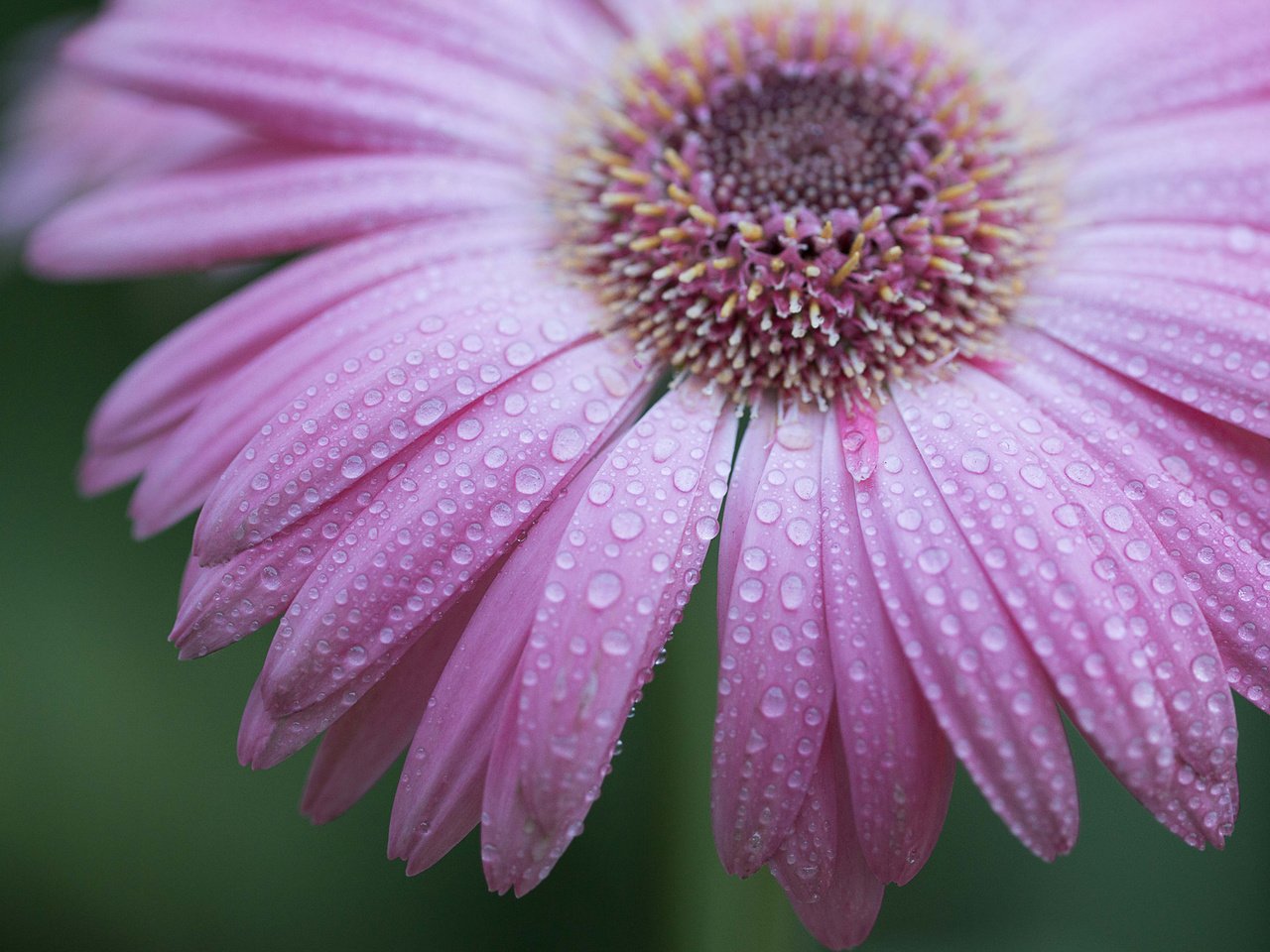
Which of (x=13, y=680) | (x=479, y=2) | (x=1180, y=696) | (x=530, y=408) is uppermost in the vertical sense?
(x=479, y=2)

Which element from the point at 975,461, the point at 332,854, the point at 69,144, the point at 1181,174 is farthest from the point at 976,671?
the point at 69,144

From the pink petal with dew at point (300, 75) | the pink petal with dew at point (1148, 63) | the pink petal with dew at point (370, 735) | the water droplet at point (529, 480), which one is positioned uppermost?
the pink petal with dew at point (1148, 63)

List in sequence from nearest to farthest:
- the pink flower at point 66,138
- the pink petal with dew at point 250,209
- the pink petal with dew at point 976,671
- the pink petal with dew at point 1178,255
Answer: the pink petal with dew at point 976,671 < the pink petal with dew at point 1178,255 < the pink petal with dew at point 250,209 < the pink flower at point 66,138

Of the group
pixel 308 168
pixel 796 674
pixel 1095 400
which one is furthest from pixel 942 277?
pixel 308 168

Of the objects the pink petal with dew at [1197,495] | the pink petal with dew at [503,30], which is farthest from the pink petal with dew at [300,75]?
the pink petal with dew at [1197,495]

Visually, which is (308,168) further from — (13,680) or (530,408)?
(13,680)

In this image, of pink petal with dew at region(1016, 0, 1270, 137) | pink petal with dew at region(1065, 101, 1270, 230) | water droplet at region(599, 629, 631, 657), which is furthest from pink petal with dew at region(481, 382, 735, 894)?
pink petal with dew at region(1016, 0, 1270, 137)

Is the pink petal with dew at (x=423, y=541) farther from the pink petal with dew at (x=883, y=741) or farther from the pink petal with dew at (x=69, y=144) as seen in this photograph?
the pink petal with dew at (x=69, y=144)
